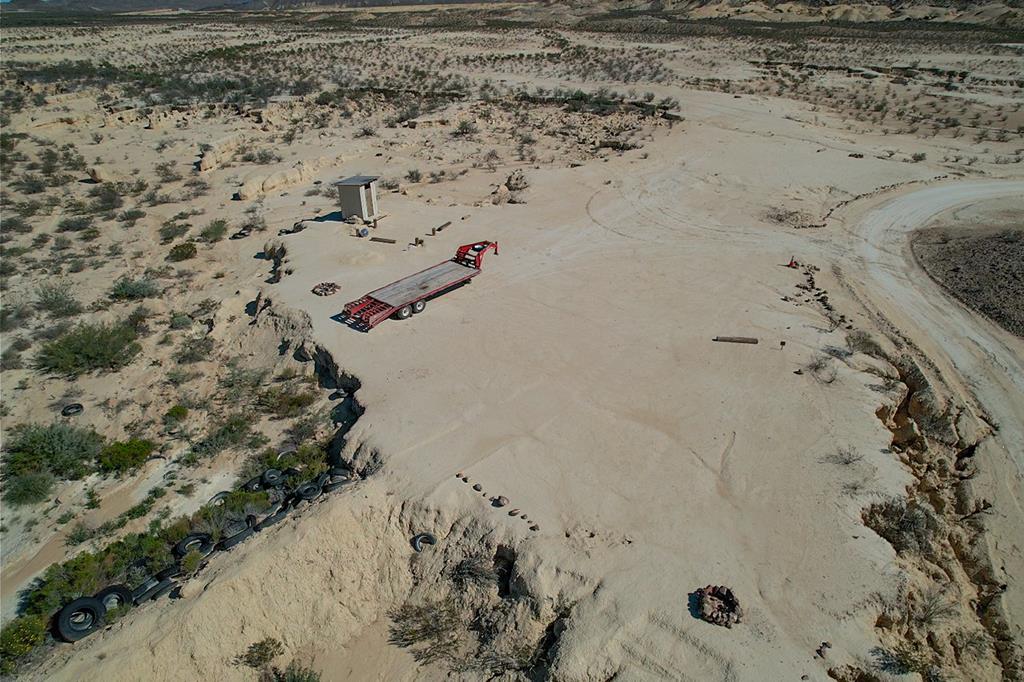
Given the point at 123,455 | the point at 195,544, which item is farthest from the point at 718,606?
the point at 123,455

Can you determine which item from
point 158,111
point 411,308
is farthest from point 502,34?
point 411,308

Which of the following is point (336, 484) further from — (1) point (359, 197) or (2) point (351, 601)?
(1) point (359, 197)

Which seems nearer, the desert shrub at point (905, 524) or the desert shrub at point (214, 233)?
the desert shrub at point (905, 524)

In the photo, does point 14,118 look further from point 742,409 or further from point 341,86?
point 742,409

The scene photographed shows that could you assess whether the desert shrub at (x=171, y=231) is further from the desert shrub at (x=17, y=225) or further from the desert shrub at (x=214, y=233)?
the desert shrub at (x=17, y=225)

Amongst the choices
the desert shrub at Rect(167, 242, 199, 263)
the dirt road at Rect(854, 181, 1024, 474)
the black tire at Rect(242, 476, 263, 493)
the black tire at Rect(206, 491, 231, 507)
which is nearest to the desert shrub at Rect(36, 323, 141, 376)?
the desert shrub at Rect(167, 242, 199, 263)

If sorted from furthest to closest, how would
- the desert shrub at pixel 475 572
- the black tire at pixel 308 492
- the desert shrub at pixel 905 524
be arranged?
1. the black tire at pixel 308 492
2. the desert shrub at pixel 905 524
3. the desert shrub at pixel 475 572

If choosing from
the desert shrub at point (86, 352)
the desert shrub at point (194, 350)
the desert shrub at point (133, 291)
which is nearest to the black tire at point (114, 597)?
the desert shrub at point (194, 350)
